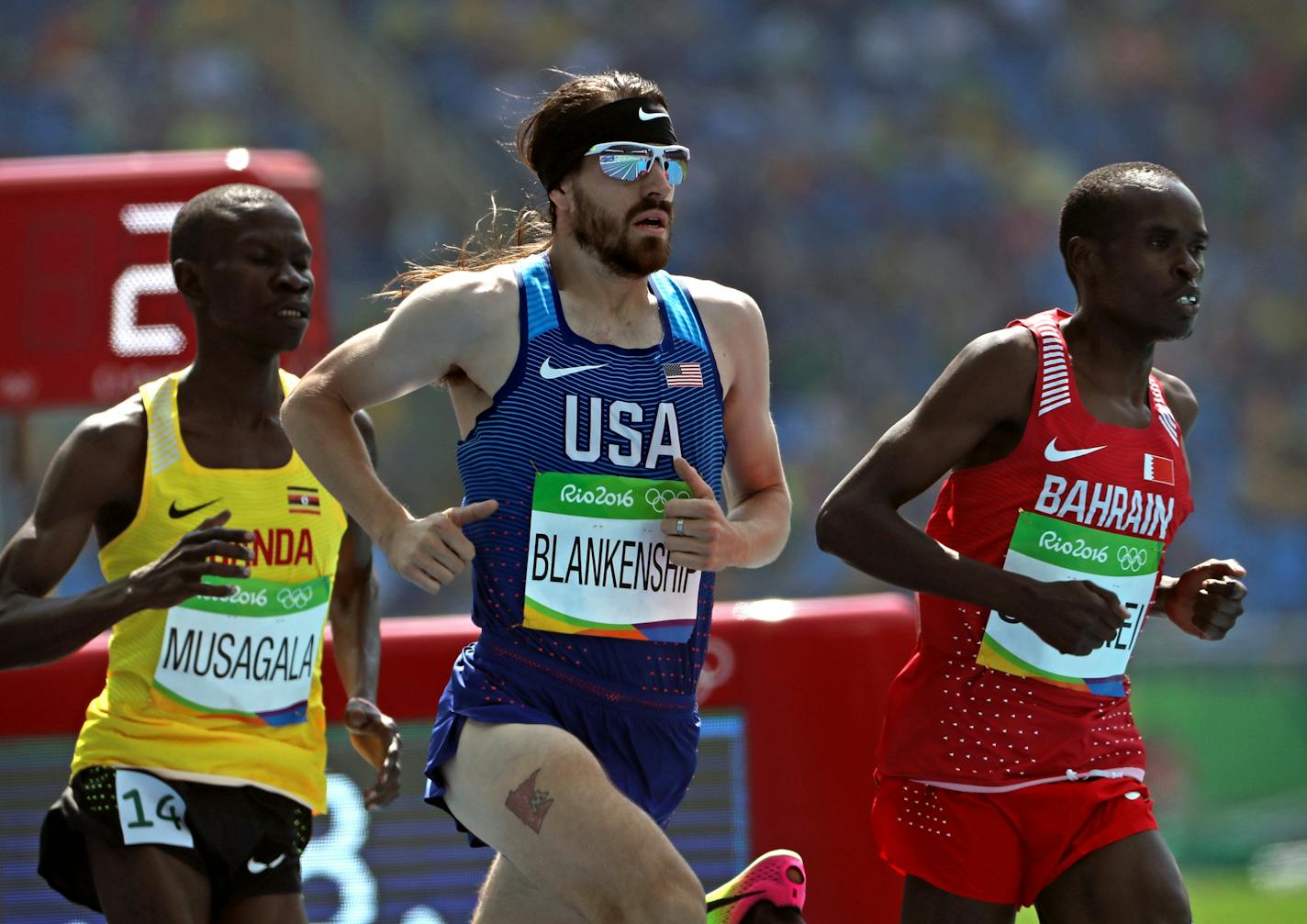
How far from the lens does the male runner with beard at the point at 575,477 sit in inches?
146

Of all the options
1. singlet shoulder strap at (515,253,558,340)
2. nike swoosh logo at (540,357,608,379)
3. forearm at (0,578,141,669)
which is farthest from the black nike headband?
forearm at (0,578,141,669)

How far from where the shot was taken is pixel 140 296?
741cm

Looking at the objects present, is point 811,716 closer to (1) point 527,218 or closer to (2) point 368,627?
(2) point 368,627

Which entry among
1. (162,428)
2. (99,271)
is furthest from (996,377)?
(99,271)

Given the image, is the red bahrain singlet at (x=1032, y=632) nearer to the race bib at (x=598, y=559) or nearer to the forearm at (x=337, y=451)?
the race bib at (x=598, y=559)

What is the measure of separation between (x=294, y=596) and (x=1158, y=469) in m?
2.06

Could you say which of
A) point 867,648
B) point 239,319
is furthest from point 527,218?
point 867,648

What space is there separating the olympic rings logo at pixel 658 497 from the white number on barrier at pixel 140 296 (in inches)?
159

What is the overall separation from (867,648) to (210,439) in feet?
6.84

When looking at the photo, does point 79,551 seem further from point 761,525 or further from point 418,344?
Result: point 761,525

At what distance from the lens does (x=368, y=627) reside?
4.68 m

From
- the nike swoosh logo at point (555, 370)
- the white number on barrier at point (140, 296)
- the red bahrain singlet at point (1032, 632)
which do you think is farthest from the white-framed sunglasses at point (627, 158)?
the white number on barrier at point (140, 296)

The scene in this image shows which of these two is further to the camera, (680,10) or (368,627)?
(680,10)

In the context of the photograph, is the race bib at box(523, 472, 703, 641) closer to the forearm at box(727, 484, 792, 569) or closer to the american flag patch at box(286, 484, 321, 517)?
the forearm at box(727, 484, 792, 569)
